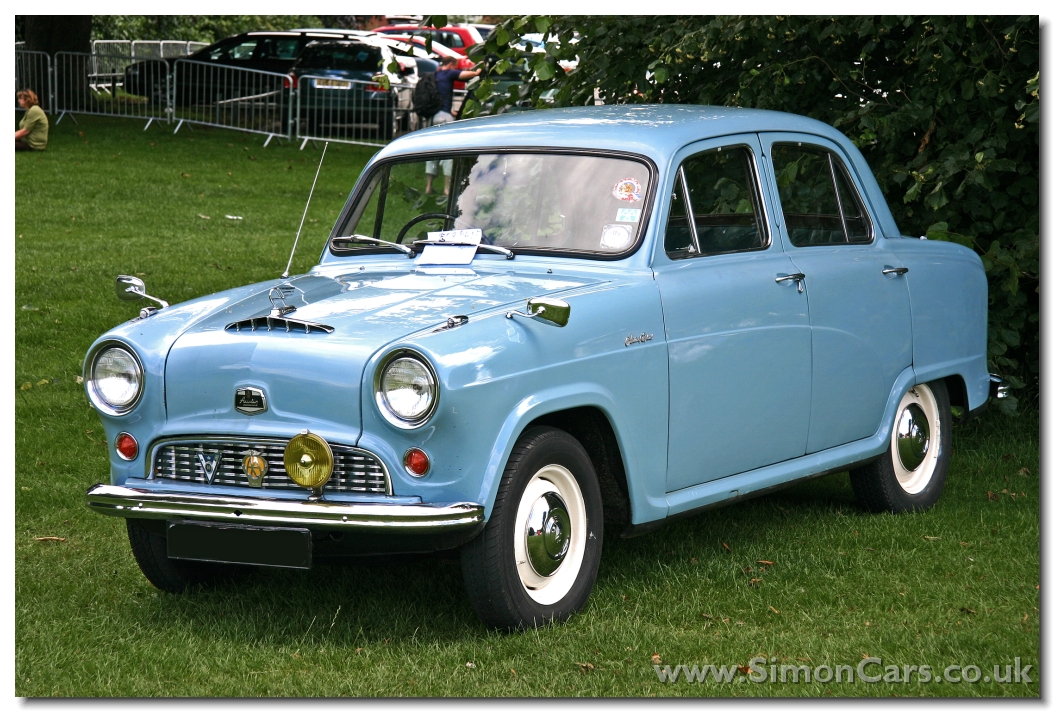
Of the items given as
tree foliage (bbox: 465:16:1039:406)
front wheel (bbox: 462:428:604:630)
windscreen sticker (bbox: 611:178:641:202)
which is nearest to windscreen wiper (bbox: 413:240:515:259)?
windscreen sticker (bbox: 611:178:641:202)

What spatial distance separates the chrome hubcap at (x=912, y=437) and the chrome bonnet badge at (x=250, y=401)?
335 cm

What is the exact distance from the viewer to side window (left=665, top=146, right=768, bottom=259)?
17.4 feet

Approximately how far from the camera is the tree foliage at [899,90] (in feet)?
24.2

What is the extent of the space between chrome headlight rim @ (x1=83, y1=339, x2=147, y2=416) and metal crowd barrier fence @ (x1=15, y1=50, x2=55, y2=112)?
17712mm

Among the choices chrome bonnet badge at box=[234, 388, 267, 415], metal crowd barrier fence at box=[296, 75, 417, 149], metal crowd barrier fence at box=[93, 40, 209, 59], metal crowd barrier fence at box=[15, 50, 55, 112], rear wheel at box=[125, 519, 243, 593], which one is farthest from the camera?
metal crowd barrier fence at box=[93, 40, 209, 59]

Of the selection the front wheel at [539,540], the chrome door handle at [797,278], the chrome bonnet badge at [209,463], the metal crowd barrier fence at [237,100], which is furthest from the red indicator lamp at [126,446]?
the metal crowd barrier fence at [237,100]

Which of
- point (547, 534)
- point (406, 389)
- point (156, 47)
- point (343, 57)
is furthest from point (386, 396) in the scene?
point (156, 47)

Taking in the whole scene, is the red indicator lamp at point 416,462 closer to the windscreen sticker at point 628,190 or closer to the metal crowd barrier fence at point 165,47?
the windscreen sticker at point 628,190

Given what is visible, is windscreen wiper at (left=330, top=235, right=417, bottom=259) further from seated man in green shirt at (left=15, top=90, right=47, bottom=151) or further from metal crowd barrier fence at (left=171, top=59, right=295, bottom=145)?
metal crowd barrier fence at (left=171, top=59, right=295, bottom=145)

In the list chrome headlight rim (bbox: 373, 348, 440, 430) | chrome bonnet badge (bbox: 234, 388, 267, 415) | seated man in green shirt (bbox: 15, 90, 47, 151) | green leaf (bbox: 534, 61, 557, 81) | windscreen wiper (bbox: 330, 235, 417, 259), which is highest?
green leaf (bbox: 534, 61, 557, 81)

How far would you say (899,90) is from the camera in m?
7.96

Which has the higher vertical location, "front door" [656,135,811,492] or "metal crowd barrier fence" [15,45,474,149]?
"front door" [656,135,811,492]

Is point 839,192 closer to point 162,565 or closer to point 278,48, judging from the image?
point 162,565
